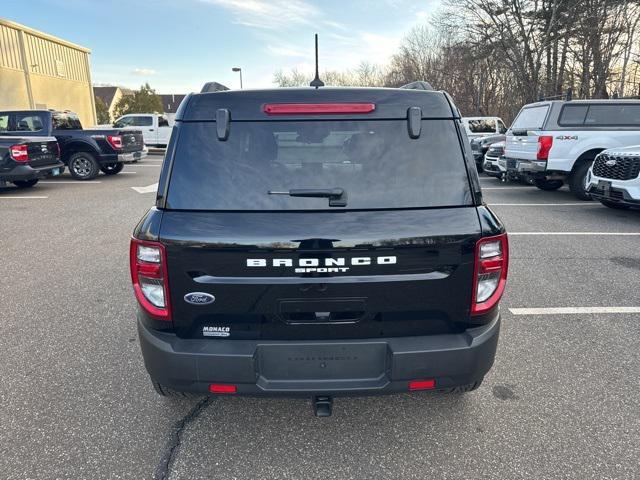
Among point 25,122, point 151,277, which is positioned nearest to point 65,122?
point 25,122

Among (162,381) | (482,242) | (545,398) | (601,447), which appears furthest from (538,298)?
(162,381)

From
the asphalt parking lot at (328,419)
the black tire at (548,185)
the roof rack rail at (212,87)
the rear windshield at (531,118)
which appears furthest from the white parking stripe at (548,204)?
the roof rack rail at (212,87)

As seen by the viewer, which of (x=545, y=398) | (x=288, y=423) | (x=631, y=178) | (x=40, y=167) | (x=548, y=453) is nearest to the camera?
(x=548, y=453)

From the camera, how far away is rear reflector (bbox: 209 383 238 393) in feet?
6.70

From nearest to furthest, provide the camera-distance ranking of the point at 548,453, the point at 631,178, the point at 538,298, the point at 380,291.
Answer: the point at 380,291 < the point at 548,453 < the point at 538,298 < the point at 631,178

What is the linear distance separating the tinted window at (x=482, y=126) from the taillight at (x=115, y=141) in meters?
12.6

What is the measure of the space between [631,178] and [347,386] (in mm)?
7648

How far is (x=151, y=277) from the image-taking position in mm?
2055

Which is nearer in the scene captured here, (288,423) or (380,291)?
(380,291)

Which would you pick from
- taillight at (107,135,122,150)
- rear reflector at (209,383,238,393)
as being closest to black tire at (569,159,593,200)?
rear reflector at (209,383,238,393)

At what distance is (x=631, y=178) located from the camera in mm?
7375

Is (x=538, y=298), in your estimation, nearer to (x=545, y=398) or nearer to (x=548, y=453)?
(x=545, y=398)

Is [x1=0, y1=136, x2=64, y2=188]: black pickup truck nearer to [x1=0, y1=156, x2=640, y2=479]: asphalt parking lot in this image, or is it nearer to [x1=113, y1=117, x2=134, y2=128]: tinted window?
[x1=0, y1=156, x2=640, y2=479]: asphalt parking lot

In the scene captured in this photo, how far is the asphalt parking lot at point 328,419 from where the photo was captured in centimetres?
223
